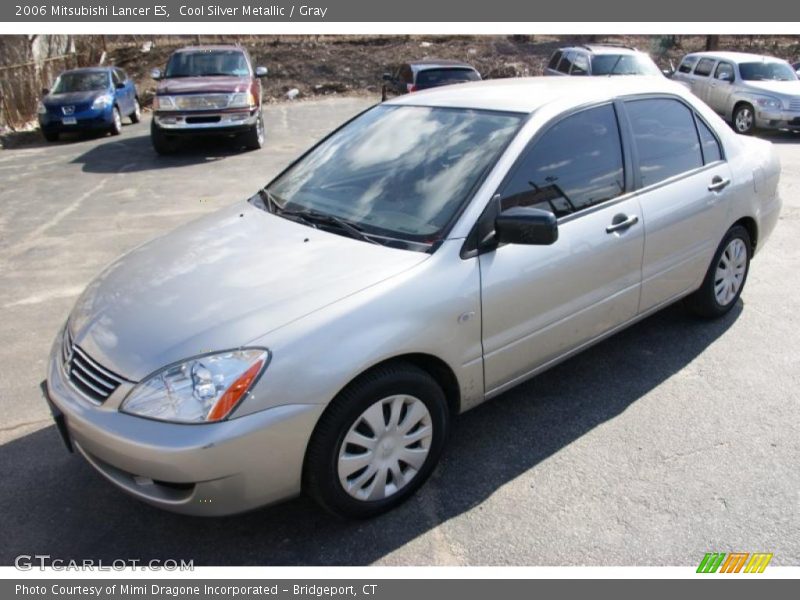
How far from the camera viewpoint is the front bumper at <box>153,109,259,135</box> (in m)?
11.9

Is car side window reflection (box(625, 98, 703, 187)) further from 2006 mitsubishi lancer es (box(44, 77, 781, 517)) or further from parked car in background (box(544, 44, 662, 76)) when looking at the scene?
parked car in background (box(544, 44, 662, 76))

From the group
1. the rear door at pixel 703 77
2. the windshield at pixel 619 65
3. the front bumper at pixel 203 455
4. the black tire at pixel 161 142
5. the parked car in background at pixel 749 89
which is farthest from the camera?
the rear door at pixel 703 77

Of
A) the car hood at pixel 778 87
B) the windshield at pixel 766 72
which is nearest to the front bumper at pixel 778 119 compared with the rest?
the car hood at pixel 778 87

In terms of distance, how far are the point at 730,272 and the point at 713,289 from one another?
0.22 meters

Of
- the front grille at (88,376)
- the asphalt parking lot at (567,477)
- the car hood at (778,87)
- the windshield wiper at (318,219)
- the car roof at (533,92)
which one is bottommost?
the asphalt parking lot at (567,477)

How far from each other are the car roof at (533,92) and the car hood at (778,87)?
440 inches

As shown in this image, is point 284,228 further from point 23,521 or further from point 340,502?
point 23,521

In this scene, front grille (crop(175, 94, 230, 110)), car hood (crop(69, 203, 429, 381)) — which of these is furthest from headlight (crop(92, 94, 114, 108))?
car hood (crop(69, 203, 429, 381))

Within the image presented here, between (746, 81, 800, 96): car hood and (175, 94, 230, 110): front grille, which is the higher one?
(175, 94, 230, 110): front grille

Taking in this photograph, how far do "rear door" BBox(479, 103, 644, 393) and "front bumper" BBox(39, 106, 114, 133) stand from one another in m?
13.7

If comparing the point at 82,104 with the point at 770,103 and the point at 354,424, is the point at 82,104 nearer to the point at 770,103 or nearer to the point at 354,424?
the point at 354,424

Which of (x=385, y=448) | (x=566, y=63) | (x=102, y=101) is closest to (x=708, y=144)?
(x=385, y=448)

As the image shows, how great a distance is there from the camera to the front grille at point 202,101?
11820 mm

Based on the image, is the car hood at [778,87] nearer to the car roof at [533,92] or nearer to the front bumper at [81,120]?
the car roof at [533,92]
